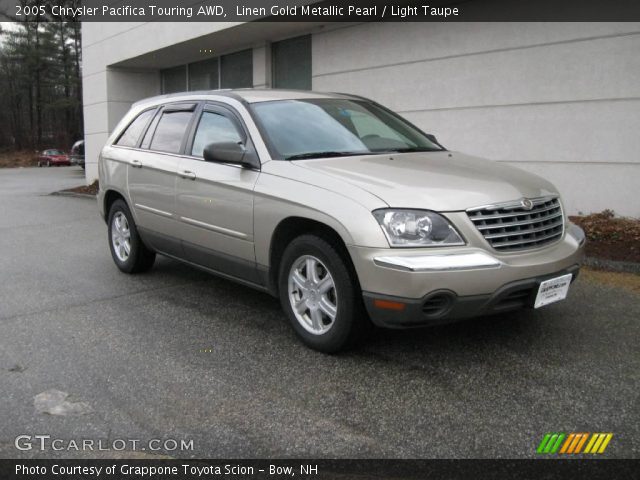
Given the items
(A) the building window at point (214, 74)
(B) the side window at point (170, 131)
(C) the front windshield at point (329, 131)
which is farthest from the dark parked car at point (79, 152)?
(C) the front windshield at point (329, 131)

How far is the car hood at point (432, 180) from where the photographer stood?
3.74 meters

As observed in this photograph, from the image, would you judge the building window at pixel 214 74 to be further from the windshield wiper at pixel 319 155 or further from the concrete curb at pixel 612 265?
the windshield wiper at pixel 319 155

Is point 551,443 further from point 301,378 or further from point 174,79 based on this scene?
point 174,79

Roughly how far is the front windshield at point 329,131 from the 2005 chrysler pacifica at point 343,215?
15 millimetres

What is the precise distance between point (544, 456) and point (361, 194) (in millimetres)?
1754

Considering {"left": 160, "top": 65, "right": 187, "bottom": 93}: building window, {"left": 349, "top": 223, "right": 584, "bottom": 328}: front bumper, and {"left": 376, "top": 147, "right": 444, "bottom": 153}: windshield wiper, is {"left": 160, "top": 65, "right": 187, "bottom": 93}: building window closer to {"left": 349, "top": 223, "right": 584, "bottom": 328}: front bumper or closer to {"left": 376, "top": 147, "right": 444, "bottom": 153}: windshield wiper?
{"left": 376, "top": 147, "right": 444, "bottom": 153}: windshield wiper

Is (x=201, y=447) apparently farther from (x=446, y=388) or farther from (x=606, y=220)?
(x=606, y=220)

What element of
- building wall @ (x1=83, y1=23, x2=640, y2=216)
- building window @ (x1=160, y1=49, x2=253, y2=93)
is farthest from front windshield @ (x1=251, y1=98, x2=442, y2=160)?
building window @ (x1=160, y1=49, x2=253, y2=93)

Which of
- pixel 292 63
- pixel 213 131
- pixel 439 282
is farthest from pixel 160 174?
pixel 292 63

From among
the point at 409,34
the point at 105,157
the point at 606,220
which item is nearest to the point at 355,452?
the point at 105,157

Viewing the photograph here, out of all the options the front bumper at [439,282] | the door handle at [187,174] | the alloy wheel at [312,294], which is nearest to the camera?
the front bumper at [439,282]

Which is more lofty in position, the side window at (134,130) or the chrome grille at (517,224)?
the side window at (134,130)

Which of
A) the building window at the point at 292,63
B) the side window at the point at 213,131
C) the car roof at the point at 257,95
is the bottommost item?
the side window at the point at 213,131

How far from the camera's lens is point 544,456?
290cm
